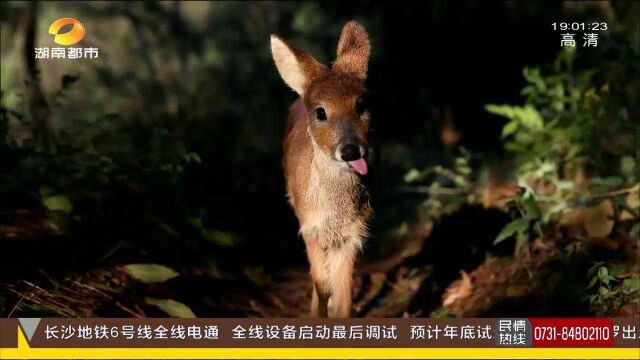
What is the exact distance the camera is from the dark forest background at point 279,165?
6.89 meters

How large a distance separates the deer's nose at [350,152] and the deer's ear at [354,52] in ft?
2.47

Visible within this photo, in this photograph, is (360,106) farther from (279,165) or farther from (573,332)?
(279,165)

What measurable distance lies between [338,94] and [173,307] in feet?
5.98

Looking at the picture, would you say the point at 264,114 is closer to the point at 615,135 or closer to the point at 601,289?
the point at 615,135

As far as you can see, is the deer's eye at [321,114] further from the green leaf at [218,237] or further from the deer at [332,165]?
the green leaf at [218,237]

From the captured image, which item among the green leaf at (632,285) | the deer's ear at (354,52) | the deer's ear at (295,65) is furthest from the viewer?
the deer's ear at (354,52)

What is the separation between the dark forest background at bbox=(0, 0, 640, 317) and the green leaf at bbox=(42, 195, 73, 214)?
2cm

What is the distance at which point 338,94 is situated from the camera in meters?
6.29

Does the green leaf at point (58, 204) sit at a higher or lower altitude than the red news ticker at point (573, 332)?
higher

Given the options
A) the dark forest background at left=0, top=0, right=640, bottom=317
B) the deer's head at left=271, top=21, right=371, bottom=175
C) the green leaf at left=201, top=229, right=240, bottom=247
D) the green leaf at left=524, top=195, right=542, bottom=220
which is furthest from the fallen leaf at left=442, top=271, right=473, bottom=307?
the deer's head at left=271, top=21, right=371, bottom=175

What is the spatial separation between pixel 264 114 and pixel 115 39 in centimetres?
194

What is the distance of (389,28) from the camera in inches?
409
